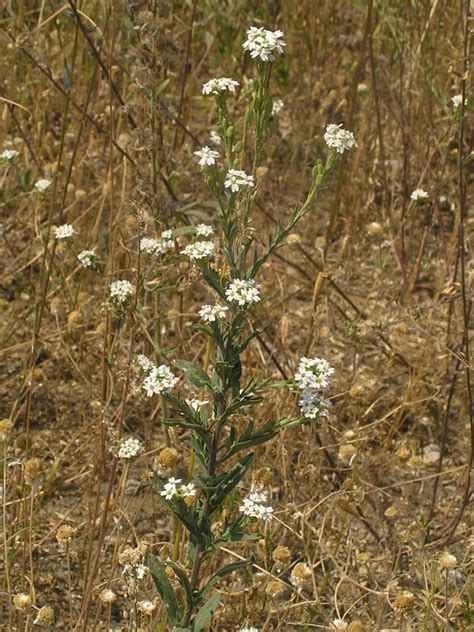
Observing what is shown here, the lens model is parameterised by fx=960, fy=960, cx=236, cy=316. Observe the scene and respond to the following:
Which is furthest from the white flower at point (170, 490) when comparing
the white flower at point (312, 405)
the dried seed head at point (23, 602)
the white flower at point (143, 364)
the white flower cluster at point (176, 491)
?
the dried seed head at point (23, 602)

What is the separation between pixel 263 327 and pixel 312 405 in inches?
40.6

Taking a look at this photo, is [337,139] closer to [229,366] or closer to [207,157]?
[207,157]

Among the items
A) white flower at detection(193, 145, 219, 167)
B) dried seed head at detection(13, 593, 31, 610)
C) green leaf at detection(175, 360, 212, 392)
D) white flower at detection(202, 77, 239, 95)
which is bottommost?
Result: dried seed head at detection(13, 593, 31, 610)

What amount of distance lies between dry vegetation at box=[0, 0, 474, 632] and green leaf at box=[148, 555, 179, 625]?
198mm

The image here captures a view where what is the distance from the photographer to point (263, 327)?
258cm

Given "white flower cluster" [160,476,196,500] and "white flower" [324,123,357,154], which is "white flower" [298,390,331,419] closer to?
"white flower cluster" [160,476,196,500]

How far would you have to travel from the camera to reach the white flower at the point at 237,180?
1.52m

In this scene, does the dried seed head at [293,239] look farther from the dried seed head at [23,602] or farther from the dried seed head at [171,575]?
the dried seed head at [23,602]

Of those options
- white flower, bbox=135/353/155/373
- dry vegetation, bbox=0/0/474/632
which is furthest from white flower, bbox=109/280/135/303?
white flower, bbox=135/353/155/373

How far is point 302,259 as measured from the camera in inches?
135

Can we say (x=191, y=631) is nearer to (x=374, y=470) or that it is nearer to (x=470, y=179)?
(x=374, y=470)

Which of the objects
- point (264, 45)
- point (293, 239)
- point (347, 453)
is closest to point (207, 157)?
point (264, 45)

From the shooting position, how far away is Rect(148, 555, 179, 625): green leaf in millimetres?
1640

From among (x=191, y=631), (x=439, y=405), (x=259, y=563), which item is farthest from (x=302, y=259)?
(x=191, y=631)
